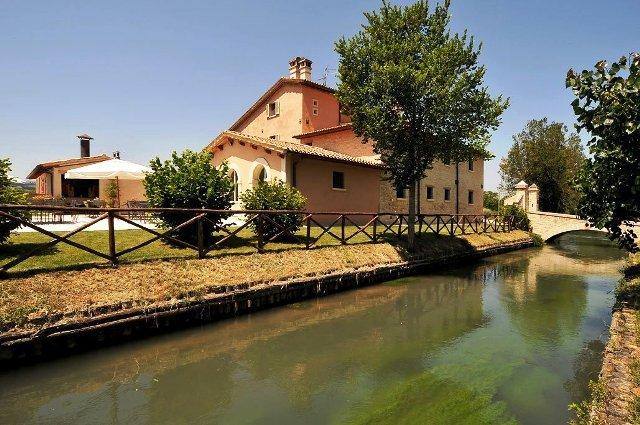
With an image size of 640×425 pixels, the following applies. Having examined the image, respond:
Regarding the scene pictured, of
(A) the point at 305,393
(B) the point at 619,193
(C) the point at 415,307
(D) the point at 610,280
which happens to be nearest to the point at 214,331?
(A) the point at 305,393

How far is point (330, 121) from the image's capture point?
28.2 m

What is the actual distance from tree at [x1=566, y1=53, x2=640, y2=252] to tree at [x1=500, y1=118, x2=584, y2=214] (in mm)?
36042

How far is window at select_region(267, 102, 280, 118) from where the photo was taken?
91.4 ft

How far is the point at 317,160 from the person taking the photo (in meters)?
19.1

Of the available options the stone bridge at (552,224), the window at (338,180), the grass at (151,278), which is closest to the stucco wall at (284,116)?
the window at (338,180)

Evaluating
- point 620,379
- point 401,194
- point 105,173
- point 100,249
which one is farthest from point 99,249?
point 401,194

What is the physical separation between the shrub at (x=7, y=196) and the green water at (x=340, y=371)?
12.3 feet

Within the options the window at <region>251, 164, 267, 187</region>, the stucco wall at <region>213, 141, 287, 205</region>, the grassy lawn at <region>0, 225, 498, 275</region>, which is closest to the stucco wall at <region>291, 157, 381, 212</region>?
the stucco wall at <region>213, 141, 287, 205</region>

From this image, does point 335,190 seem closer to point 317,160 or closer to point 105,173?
point 317,160

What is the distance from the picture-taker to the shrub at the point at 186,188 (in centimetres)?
1123

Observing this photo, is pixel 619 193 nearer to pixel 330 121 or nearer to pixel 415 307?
pixel 415 307

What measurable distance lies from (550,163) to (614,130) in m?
38.0

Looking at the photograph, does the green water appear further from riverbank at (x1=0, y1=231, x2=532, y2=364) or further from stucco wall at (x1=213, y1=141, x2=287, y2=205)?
stucco wall at (x1=213, y1=141, x2=287, y2=205)

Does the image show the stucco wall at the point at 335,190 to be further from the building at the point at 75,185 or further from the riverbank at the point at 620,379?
the riverbank at the point at 620,379
